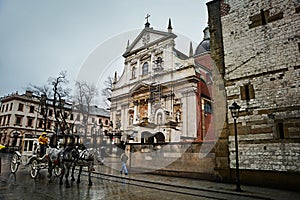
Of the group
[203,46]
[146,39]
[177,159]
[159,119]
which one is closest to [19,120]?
[146,39]

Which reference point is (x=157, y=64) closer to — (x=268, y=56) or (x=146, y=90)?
(x=146, y=90)

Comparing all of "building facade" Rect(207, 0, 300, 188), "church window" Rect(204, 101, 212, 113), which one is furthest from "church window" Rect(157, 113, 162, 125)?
"building facade" Rect(207, 0, 300, 188)

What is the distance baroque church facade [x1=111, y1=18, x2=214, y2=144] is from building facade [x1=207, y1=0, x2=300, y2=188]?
9653 millimetres

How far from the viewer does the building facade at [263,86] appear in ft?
32.1

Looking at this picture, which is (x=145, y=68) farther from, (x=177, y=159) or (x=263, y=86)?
(x=263, y=86)

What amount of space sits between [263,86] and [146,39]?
22.5 meters

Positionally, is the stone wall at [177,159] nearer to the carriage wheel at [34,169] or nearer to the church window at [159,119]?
the carriage wheel at [34,169]

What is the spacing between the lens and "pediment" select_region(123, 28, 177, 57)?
28.4m

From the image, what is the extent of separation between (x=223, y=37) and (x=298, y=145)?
282 inches

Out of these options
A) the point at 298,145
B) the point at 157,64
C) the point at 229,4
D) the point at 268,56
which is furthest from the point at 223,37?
the point at 157,64

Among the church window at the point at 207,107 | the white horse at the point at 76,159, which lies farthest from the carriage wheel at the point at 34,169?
the church window at the point at 207,107

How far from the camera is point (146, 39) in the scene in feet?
101

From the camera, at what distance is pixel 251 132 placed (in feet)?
35.6

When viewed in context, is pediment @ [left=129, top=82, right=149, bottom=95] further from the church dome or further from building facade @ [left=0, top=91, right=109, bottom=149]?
building facade @ [left=0, top=91, right=109, bottom=149]
